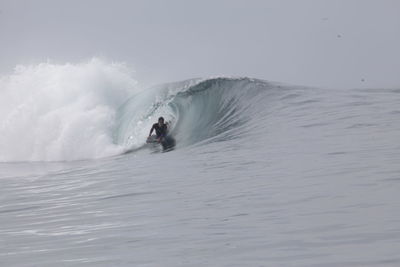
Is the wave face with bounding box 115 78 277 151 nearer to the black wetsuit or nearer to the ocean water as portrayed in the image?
the ocean water

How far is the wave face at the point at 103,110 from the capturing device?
19.3 m

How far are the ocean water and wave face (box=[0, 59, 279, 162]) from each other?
69 millimetres

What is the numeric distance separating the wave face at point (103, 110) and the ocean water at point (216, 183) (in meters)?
0.07

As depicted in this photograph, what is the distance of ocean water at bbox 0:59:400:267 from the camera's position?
5719 mm

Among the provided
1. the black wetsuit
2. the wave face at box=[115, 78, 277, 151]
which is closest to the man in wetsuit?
the black wetsuit

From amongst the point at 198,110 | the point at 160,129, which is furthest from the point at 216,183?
the point at 198,110

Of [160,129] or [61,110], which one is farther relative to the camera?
[61,110]

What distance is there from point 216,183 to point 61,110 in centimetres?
1448

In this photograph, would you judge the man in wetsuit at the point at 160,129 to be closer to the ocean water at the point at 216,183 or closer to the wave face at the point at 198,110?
the wave face at the point at 198,110

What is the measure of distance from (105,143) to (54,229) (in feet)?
41.9

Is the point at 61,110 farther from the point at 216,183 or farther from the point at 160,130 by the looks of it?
the point at 216,183

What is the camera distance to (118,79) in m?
26.9

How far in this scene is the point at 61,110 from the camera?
76.2 feet

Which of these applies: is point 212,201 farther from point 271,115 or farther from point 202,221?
point 271,115
